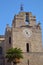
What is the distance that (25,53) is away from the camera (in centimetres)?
5225

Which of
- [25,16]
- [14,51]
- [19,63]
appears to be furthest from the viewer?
[25,16]

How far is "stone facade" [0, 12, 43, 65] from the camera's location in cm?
5225

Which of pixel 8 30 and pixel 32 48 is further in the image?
pixel 8 30

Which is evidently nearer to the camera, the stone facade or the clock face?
the stone facade

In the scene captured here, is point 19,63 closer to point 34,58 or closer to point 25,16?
point 34,58

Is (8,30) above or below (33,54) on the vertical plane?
above

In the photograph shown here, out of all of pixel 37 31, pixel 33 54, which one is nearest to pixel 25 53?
pixel 33 54

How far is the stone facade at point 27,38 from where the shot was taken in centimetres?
5225

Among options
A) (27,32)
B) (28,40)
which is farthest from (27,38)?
(27,32)

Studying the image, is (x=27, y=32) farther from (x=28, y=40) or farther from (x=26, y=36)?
(x=28, y=40)

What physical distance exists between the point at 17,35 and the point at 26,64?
21.4 ft

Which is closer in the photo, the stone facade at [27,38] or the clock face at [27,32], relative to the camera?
the stone facade at [27,38]

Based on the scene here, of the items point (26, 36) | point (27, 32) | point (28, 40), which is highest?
point (27, 32)

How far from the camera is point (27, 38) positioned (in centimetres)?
5309
